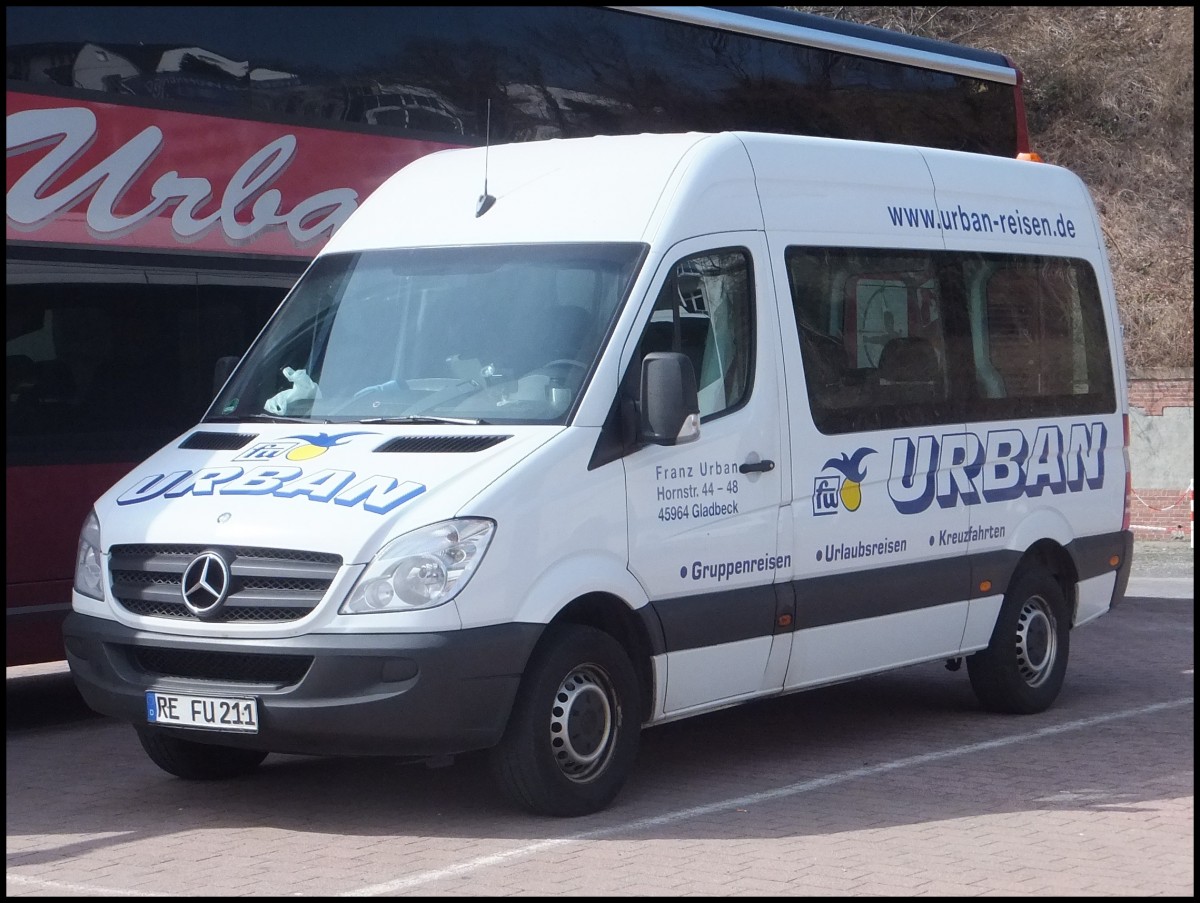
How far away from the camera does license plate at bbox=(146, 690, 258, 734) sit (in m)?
6.84

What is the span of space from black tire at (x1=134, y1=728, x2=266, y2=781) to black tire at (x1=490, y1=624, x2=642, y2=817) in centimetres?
150

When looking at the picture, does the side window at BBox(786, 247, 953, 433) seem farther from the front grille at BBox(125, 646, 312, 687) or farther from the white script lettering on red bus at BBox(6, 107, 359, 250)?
the white script lettering on red bus at BBox(6, 107, 359, 250)

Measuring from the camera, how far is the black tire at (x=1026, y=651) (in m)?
9.68

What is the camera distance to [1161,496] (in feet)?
74.3

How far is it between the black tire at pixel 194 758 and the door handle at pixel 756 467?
7.85 ft

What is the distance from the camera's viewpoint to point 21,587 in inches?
349

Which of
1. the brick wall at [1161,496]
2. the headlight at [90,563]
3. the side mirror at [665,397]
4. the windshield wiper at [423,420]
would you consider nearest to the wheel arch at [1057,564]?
the side mirror at [665,397]

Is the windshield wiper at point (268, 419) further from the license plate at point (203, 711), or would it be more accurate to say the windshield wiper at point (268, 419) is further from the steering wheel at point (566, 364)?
the license plate at point (203, 711)

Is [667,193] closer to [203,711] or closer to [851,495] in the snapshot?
[851,495]

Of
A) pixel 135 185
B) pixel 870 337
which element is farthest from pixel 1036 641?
pixel 135 185

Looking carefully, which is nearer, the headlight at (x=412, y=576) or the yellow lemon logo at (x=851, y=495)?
the headlight at (x=412, y=576)

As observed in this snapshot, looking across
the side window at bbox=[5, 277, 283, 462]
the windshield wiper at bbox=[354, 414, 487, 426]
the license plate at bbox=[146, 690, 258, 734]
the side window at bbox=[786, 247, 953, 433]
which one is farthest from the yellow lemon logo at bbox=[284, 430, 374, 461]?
the side window at bbox=[786, 247, 953, 433]

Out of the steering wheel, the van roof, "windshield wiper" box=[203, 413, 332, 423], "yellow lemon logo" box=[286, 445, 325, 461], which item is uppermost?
the van roof

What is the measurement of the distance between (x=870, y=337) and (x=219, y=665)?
11.7 ft
